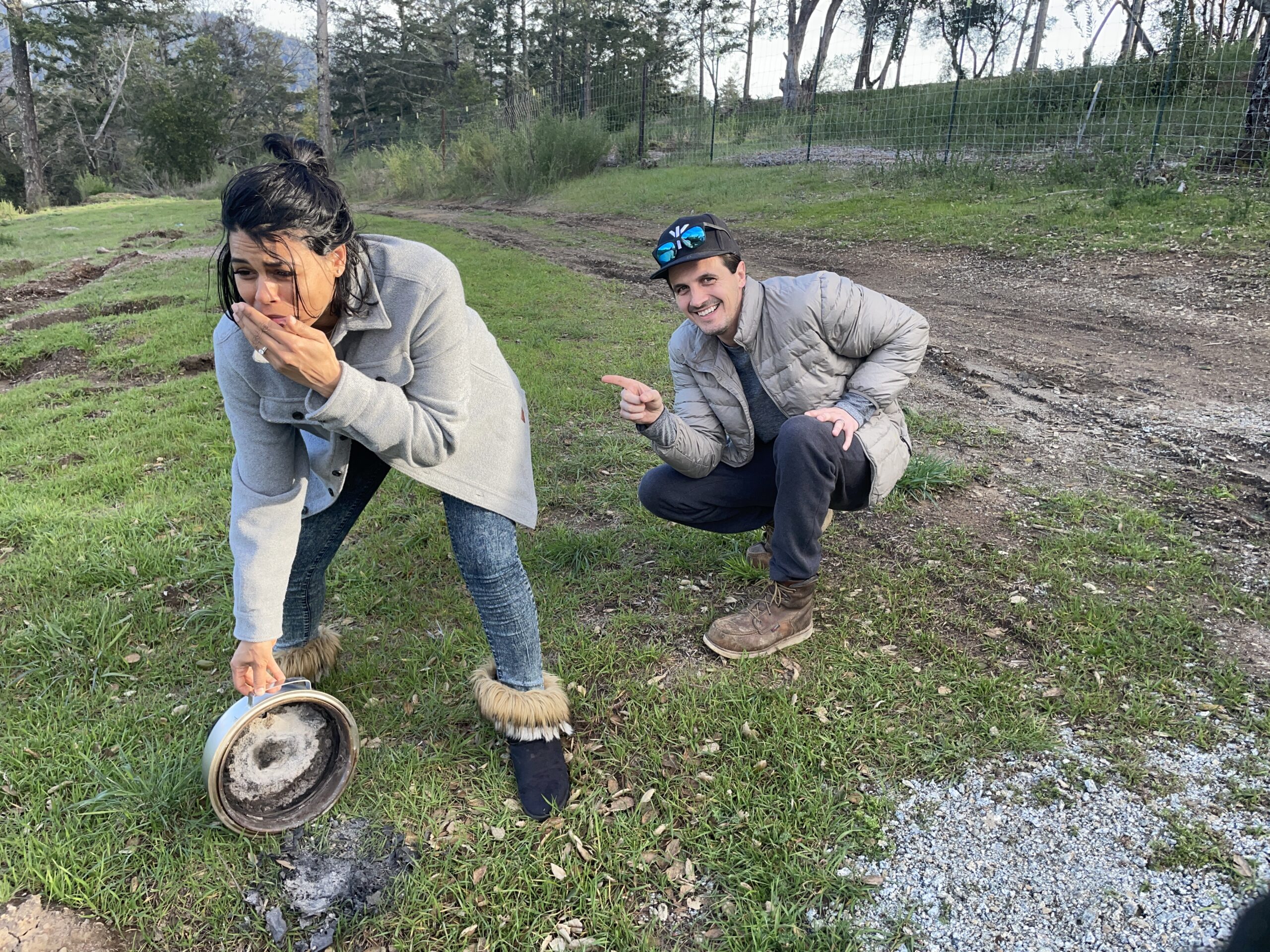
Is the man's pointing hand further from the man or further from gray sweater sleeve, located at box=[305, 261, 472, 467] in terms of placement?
gray sweater sleeve, located at box=[305, 261, 472, 467]

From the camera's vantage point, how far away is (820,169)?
14.0 metres

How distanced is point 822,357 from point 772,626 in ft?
3.02

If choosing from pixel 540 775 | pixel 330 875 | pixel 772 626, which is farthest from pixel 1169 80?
pixel 330 875

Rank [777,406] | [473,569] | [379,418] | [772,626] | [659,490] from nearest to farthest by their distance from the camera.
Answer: [379,418]
[473,569]
[772,626]
[777,406]
[659,490]

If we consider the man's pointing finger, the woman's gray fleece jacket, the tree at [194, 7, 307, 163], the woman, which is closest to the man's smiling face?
the man's pointing finger

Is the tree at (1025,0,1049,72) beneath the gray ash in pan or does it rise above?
above

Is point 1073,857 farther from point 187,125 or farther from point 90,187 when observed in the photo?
point 187,125

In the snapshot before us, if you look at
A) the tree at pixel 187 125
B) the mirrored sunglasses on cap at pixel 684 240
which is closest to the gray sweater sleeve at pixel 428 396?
the mirrored sunglasses on cap at pixel 684 240

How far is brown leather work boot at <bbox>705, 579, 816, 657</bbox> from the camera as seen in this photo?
8.38 ft

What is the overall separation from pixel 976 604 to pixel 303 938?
2289 mm

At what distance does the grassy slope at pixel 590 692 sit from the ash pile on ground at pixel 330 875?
42 mm

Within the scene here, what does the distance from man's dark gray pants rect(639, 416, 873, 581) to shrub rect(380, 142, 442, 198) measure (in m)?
20.9

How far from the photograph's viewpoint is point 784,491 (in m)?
2.42

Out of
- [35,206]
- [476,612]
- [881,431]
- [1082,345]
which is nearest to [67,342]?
[476,612]
